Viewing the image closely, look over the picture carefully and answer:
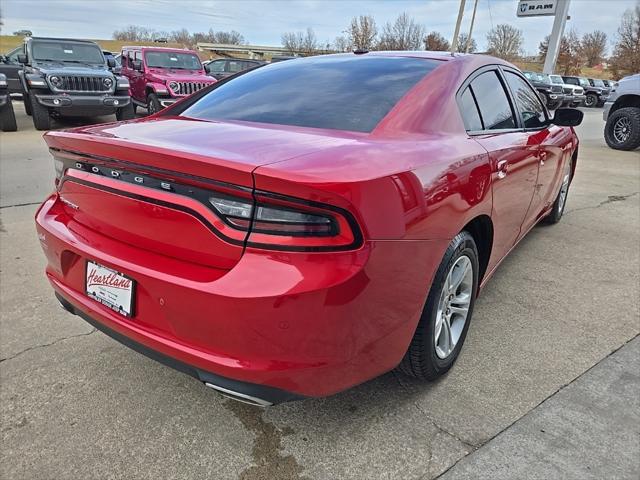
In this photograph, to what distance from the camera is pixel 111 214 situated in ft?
6.36

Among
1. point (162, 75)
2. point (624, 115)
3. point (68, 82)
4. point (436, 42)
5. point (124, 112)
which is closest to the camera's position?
point (68, 82)

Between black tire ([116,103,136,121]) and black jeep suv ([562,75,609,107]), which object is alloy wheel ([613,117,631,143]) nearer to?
black tire ([116,103,136,121])

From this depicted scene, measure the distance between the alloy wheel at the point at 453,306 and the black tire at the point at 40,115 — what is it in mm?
10552

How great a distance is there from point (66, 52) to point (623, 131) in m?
12.7

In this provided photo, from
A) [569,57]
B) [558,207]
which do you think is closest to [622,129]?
[558,207]

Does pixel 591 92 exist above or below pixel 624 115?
above

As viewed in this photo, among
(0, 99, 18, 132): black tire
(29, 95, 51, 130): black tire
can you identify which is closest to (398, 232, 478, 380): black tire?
(29, 95, 51, 130): black tire

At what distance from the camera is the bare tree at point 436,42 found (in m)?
49.9

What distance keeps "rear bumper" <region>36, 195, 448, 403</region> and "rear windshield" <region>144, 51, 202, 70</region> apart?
13.0 meters

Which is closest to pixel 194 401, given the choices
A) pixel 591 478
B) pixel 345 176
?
pixel 345 176

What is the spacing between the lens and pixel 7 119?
10555mm

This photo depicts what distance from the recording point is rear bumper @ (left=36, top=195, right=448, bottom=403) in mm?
1568

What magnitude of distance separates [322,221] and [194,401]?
3.91 ft

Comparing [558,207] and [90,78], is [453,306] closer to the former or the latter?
[558,207]
